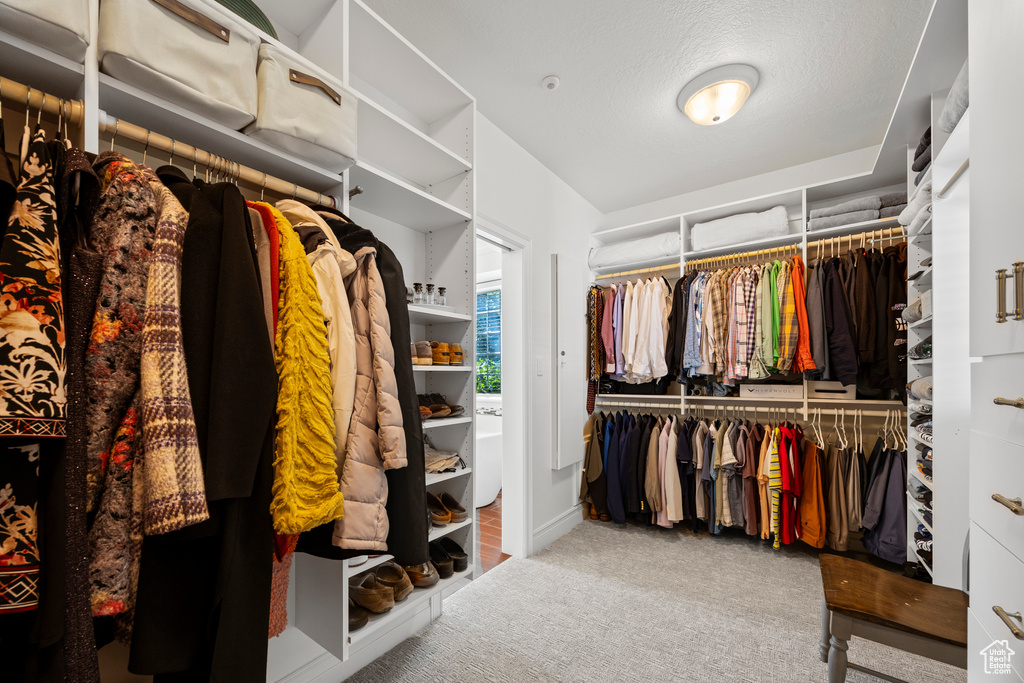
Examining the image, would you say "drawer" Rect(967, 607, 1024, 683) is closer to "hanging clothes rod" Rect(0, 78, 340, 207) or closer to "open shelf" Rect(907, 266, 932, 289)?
"open shelf" Rect(907, 266, 932, 289)

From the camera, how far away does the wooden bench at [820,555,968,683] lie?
1163 mm

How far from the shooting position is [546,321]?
3018mm

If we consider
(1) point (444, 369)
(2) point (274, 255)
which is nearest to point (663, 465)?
(1) point (444, 369)

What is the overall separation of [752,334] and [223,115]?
2.92 m

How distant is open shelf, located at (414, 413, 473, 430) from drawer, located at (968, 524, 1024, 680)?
145 centimetres

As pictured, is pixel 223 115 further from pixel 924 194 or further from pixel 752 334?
pixel 752 334

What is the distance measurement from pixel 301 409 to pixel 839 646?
1693mm

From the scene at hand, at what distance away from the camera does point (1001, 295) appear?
2.60 feet

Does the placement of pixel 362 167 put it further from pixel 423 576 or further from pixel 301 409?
pixel 423 576

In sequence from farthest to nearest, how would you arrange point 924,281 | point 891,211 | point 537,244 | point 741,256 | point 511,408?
1. point 741,256
2. point 537,244
3. point 511,408
4. point 891,211
5. point 924,281

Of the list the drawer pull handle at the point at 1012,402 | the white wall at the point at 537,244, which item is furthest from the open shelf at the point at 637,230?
the drawer pull handle at the point at 1012,402

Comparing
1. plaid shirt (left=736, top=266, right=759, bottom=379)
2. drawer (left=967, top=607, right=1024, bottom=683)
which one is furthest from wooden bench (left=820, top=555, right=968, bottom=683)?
plaid shirt (left=736, top=266, right=759, bottom=379)

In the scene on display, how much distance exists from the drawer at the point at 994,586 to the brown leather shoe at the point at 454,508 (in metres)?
1.46

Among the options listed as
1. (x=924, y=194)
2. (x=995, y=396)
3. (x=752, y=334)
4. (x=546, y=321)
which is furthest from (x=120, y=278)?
(x=752, y=334)
